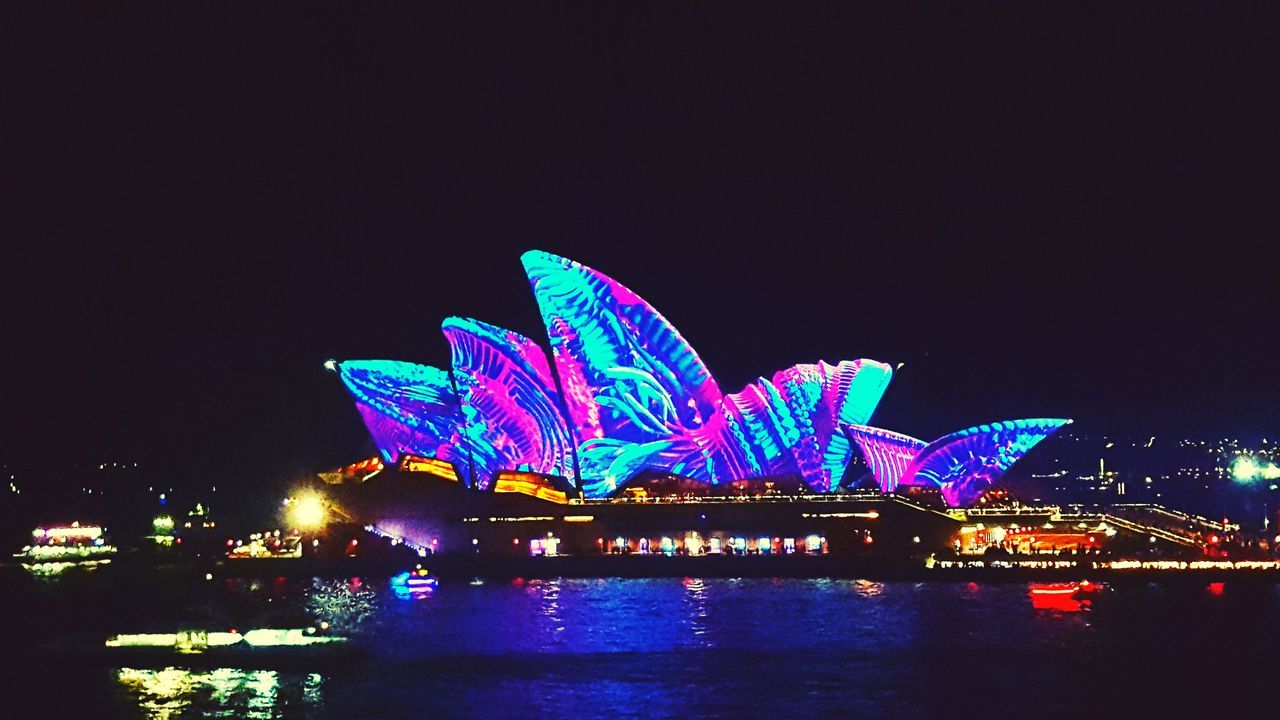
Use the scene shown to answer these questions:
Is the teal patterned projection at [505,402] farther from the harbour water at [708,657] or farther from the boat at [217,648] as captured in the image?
the boat at [217,648]

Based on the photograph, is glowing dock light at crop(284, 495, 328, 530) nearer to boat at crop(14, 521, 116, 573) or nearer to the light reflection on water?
boat at crop(14, 521, 116, 573)

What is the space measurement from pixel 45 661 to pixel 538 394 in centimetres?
2567

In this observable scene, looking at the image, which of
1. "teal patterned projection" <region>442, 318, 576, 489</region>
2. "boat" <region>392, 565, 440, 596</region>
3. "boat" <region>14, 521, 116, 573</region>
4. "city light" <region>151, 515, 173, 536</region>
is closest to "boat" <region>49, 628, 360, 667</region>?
"boat" <region>392, 565, 440, 596</region>

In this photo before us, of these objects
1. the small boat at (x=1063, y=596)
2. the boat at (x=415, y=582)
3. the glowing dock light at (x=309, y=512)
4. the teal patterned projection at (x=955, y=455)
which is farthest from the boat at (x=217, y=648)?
the teal patterned projection at (x=955, y=455)

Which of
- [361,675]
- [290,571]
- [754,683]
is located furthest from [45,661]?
[290,571]

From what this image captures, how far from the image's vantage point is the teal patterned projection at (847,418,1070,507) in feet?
180

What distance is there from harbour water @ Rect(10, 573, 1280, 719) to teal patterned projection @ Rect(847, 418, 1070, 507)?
37.7ft

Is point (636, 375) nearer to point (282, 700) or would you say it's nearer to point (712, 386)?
point (712, 386)

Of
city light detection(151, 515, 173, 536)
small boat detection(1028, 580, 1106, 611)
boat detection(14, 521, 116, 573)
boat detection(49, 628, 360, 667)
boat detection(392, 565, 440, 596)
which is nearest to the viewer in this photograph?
boat detection(49, 628, 360, 667)

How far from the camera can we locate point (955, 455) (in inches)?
2208

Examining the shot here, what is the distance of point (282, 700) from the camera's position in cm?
2683

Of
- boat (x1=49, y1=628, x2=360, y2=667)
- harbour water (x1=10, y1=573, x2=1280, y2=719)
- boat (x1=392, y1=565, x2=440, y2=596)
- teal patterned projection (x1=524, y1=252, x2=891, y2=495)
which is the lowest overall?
harbour water (x1=10, y1=573, x2=1280, y2=719)

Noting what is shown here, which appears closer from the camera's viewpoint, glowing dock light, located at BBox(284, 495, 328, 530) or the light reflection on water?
the light reflection on water

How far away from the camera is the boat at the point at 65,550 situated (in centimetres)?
6438
